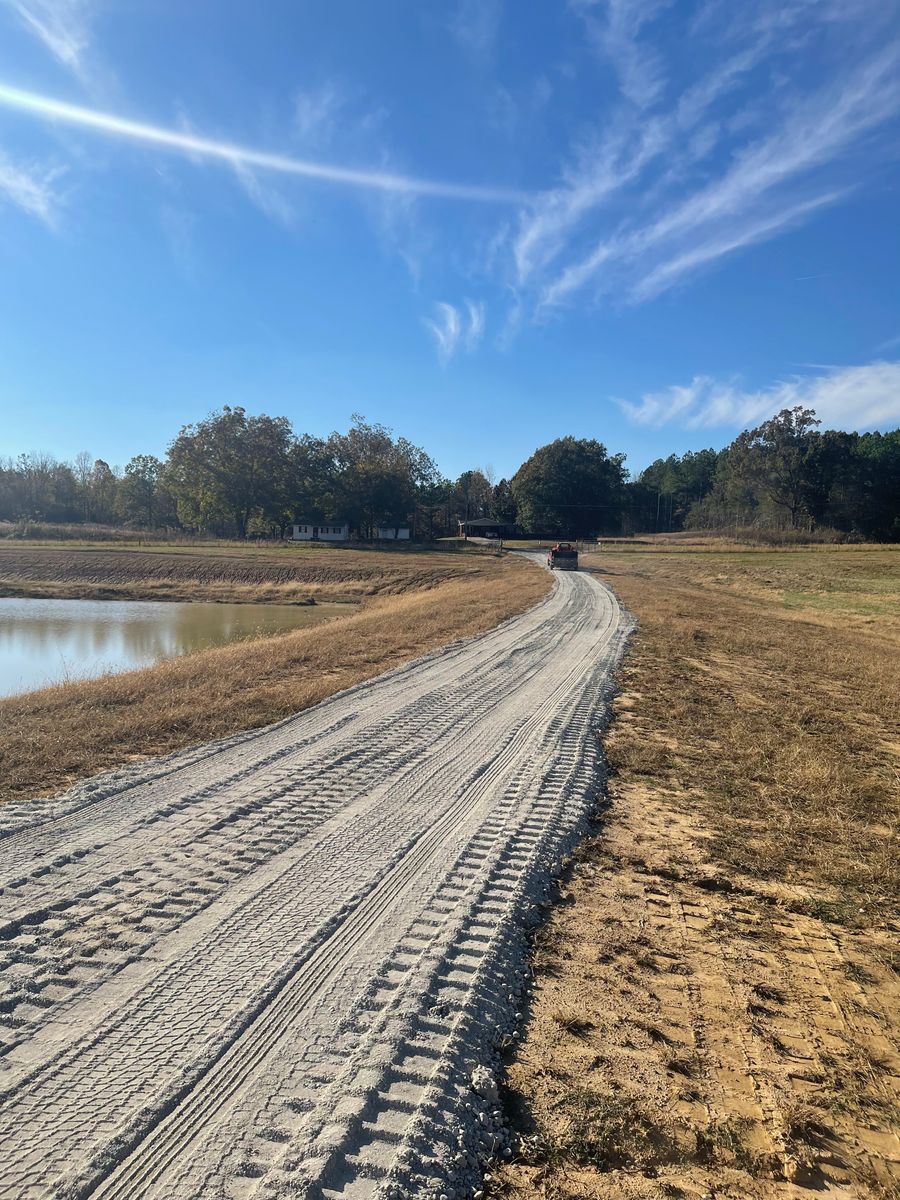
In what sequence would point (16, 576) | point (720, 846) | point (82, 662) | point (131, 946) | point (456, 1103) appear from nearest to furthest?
point (456, 1103)
point (131, 946)
point (720, 846)
point (82, 662)
point (16, 576)

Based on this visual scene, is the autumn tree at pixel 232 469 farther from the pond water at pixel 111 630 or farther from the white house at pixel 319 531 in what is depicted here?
the pond water at pixel 111 630

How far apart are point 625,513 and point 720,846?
318ft

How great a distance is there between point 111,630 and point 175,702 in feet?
63.8

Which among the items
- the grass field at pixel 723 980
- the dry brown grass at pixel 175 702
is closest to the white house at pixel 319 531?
the dry brown grass at pixel 175 702

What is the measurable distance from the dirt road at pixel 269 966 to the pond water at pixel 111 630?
9436 mm

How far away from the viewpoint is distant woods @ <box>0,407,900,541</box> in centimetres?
7344

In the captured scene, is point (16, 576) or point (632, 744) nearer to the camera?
point (632, 744)

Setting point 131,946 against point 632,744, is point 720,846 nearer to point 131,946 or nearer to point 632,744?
point 632,744

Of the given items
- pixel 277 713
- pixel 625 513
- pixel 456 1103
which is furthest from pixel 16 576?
pixel 625 513

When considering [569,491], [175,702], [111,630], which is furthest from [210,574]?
[569,491]

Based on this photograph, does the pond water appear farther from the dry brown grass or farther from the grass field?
the grass field

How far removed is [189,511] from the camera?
7525 centimetres

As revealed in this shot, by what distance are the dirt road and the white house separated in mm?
69642

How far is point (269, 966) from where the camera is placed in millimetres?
3543
